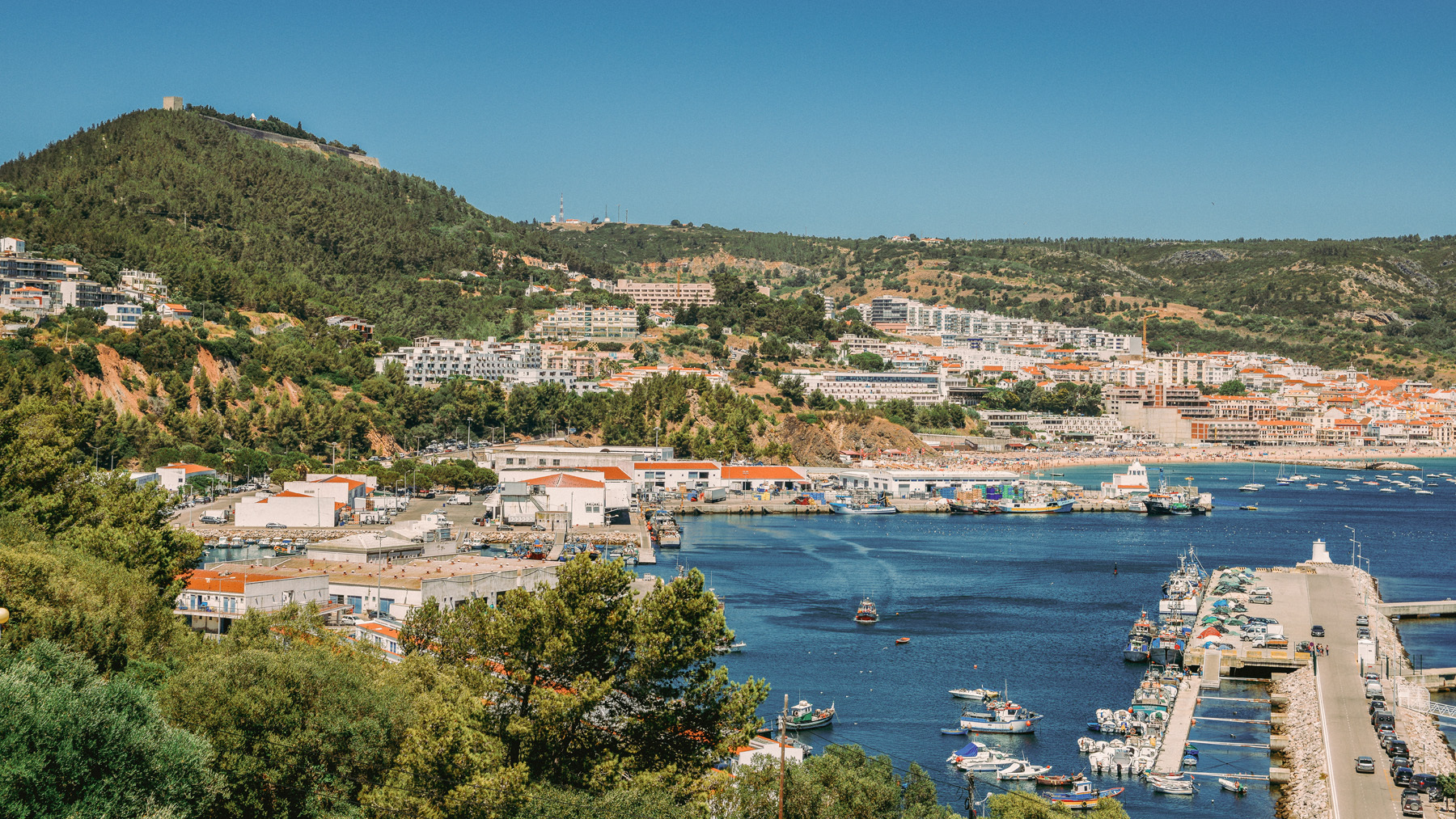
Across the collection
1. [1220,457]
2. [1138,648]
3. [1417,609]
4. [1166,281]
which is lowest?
[1138,648]

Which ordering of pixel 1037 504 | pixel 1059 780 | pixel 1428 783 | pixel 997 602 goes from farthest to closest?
pixel 1037 504 < pixel 997 602 < pixel 1059 780 < pixel 1428 783

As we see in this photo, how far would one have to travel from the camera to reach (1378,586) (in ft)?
108

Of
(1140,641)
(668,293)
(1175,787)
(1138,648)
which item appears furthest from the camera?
(668,293)

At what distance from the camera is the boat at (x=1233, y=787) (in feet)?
54.7

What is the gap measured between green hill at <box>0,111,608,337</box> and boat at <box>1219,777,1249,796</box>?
51942mm

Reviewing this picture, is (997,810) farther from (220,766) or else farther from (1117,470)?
(1117,470)

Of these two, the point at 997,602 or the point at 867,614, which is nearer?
the point at 867,614

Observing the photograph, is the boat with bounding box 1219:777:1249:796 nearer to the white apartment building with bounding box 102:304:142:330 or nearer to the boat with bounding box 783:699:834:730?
the boat with bounding box 783:699:834:730

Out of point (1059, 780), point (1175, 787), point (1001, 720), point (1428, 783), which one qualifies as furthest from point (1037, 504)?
point (1428, 783)

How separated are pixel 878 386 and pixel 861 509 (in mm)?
27035

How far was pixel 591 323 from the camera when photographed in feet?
257

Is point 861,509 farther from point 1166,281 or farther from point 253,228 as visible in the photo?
point 1166,281

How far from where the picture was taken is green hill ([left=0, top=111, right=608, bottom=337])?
62.3m

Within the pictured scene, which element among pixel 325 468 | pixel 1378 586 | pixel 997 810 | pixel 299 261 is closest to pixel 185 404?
pixel 325 468
